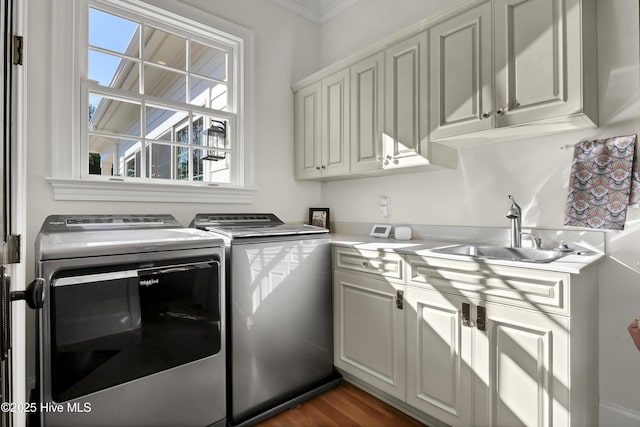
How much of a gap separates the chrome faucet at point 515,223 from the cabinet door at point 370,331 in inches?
26.4

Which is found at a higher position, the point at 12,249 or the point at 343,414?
the point at 12,249

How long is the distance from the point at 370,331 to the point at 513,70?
5.23 feet

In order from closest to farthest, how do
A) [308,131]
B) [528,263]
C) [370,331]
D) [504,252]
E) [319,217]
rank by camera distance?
[528,263]
[504,252]
[370,331]
[308,131]
[319,217]

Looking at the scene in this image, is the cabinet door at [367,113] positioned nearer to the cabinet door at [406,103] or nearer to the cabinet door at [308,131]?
the cabinet door at [406,103]

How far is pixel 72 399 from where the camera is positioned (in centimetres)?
139

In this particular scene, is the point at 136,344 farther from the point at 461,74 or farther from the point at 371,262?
the point at 461,74

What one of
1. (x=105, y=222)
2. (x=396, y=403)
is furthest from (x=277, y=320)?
(x=105, y=222)

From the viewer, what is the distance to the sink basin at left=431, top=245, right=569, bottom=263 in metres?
1.76

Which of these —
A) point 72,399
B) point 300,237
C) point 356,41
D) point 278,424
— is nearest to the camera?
point 72,399

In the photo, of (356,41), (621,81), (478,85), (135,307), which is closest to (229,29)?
(356,41)

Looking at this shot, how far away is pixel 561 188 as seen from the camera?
5.98 ft

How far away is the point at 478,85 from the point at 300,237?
4.28ft

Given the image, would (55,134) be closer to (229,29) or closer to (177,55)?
(177,55)

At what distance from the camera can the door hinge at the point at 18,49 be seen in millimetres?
953
